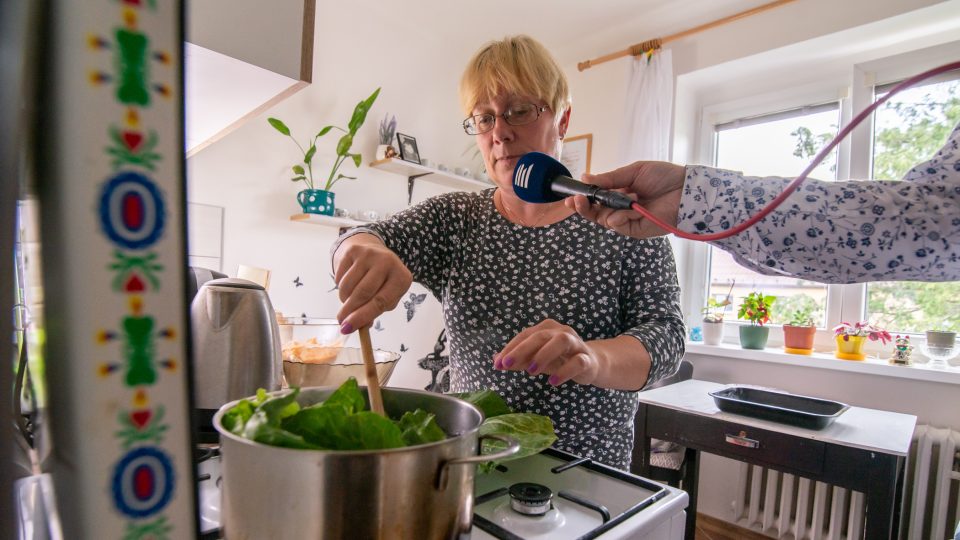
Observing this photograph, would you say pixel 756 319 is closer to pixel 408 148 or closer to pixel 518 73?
pixel 408 148

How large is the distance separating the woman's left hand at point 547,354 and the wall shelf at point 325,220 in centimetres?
175

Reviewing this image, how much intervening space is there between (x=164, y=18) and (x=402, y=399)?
1.34ft

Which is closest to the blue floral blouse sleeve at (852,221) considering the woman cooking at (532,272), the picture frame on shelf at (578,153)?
the woman cooking at (532,272)

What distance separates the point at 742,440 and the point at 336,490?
172cm

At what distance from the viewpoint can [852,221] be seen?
57 centimetres

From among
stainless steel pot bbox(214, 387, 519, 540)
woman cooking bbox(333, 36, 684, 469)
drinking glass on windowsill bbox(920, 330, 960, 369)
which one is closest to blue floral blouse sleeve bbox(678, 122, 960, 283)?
woman cooking bbox(333, 36, 684, 469)

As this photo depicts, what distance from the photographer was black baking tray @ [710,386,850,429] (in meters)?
1.62

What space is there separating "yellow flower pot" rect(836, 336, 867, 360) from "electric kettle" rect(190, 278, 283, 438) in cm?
247

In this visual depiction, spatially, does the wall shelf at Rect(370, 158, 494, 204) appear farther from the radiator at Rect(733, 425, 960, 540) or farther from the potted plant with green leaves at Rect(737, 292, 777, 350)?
the radiator at Rect(733, 425, 960, 540)

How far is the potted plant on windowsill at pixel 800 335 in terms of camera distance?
2410mm

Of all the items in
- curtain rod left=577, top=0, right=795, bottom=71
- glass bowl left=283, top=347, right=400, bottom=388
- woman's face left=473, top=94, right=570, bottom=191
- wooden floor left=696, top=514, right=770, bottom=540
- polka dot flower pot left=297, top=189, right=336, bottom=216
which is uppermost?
curtain rod left=577, top=0, right=795, bottom=71

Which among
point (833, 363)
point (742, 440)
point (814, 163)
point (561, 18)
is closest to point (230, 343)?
point (814, 163)

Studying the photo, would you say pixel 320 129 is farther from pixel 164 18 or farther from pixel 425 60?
pixel 164 18

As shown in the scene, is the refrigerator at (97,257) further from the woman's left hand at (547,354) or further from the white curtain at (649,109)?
the white curtain at (649,109)
